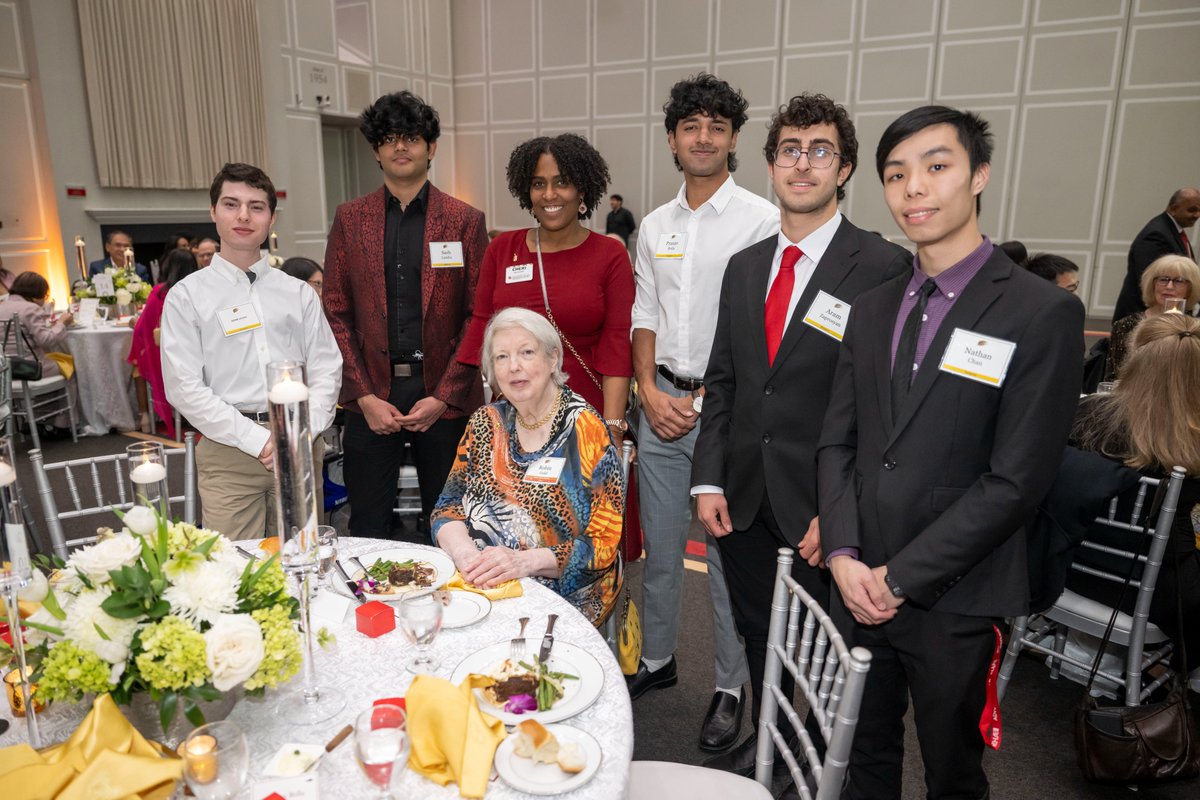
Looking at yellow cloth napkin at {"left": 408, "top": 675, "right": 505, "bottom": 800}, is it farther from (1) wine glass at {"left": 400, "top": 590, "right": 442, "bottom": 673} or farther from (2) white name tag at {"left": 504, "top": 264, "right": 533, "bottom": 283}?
(2) white name tag at {"left": 504, "top": 264, "right": 533, "bottom": 283}

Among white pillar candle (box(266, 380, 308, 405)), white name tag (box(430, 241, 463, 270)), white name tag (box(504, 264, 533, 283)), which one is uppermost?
white name tag (box(430, 241, 463, 270))

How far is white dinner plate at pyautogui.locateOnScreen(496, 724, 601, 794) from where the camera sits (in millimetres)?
1028

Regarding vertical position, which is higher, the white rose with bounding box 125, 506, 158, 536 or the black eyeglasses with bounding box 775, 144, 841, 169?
the black eyeglasses with bounding box 775, 144, 841, 169

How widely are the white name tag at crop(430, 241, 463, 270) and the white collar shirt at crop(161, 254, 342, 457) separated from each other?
1.50 ft

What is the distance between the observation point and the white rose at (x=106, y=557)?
1.04 meters

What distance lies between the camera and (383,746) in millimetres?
948

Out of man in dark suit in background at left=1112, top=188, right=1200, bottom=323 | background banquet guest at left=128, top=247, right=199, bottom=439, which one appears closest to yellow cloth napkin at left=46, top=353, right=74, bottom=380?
background banquet guest at left=128, top=247, right=199, bottom=439

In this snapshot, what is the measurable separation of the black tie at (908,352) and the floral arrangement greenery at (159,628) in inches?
48.1

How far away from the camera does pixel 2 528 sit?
3.43 feet

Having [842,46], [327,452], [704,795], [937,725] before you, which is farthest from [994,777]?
[842,46]

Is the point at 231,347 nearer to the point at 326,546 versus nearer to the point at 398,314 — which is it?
the point at 398,314

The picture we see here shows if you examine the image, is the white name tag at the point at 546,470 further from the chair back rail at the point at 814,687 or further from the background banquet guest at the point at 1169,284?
the background banquet guest at the point at 1169,284

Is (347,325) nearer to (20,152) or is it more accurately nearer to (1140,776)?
(1140,776)

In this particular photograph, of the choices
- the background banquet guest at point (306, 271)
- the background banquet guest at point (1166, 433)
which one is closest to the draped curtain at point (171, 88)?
the background banquet guest at point (306, 271)
